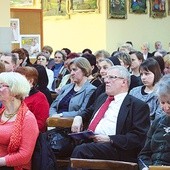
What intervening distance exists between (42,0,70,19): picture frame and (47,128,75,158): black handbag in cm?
1043

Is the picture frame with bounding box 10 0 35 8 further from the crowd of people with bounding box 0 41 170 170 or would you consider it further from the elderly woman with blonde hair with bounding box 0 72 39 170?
the elderly woman with blonde hair with bounding box 0 72 39 170

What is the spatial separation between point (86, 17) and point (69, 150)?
10166mm

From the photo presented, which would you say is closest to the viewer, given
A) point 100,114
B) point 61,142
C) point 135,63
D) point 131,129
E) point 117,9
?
point 131,129

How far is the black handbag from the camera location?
592 cm

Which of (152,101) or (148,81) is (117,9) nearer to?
(148,81)

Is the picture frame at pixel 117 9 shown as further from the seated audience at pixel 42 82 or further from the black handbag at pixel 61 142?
the black handbag at pixel 61 142

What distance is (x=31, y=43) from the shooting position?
1304 cm

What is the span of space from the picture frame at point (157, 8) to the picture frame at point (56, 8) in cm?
270

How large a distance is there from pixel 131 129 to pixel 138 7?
1158 centimetres

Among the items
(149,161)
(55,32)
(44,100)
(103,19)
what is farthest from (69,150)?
(55,32)

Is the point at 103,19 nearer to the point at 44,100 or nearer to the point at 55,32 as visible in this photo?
the point at 55,32

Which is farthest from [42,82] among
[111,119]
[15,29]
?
[15,29]

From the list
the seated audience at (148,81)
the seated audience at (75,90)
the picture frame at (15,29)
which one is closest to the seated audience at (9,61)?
Answer: the seated audience at (75,90)

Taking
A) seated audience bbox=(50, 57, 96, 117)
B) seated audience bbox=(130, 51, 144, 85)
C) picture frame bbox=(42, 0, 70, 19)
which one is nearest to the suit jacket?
seated audience bbox=(50, 57, 96, 117)
